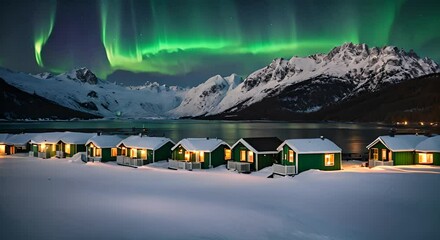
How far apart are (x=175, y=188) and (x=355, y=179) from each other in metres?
17.4

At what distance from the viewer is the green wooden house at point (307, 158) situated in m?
48.7

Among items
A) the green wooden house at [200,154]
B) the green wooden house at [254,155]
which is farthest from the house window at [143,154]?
the green wooden house at [254,155]

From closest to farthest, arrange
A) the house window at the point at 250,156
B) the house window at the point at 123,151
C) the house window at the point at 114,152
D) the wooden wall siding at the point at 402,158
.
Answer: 1. the wooden wall siding at the point at 402,158
2. the house window at the point at 250,156
3. the house window at the point at 123,151
4. the house window at the point at 114,152

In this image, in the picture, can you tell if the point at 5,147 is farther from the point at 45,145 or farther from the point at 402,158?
the point at 402,158

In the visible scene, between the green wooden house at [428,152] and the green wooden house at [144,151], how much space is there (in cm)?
3274

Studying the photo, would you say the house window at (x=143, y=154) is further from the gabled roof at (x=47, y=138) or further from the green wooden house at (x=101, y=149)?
the gabled roof at (x=47, y=138)

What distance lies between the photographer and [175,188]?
39344 millimetres

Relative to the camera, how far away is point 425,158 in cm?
5112

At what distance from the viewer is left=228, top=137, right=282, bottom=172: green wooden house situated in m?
52.0

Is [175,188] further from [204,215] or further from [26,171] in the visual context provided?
[26,171]

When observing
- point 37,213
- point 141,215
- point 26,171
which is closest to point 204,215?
point 141,215

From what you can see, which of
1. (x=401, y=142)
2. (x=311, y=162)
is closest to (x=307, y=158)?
(x=311, y=162)

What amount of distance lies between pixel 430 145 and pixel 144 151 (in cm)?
3675

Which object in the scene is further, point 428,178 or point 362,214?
point 428,178
